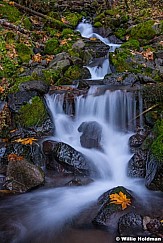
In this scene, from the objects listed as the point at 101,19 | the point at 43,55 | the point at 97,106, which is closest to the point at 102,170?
the point at 97,106

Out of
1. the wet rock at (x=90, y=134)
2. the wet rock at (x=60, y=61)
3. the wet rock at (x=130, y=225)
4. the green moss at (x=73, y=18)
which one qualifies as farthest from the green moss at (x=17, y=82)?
the green moss at (x=73, y=18)

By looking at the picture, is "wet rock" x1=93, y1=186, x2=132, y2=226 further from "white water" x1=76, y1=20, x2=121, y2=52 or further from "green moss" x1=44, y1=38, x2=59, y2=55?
"white water" x1=76, y1=20, x2=121, y2=52

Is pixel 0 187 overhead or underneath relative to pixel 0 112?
underneath

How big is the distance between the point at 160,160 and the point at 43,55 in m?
6.86

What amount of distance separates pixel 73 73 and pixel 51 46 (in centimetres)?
235

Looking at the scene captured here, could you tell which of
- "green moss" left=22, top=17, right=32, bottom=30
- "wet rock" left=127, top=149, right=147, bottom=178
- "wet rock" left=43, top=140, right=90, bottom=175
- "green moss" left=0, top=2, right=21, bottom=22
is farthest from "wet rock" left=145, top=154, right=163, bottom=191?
"green moss" left=0, top=2, right=21, bottom=22

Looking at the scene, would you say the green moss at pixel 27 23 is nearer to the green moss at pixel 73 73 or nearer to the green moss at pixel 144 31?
the green moss at pixel 73 73

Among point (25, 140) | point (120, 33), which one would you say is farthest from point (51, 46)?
point (25, 140)

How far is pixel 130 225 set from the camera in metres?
3.98

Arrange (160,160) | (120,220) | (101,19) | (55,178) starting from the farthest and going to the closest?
(101,19), (55,178), (160,160), (120,220)

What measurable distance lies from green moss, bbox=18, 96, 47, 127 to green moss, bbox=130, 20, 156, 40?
20.7ft

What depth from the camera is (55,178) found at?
5.98m

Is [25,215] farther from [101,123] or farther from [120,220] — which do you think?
[101,123]

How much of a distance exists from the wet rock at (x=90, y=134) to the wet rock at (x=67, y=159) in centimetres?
67
